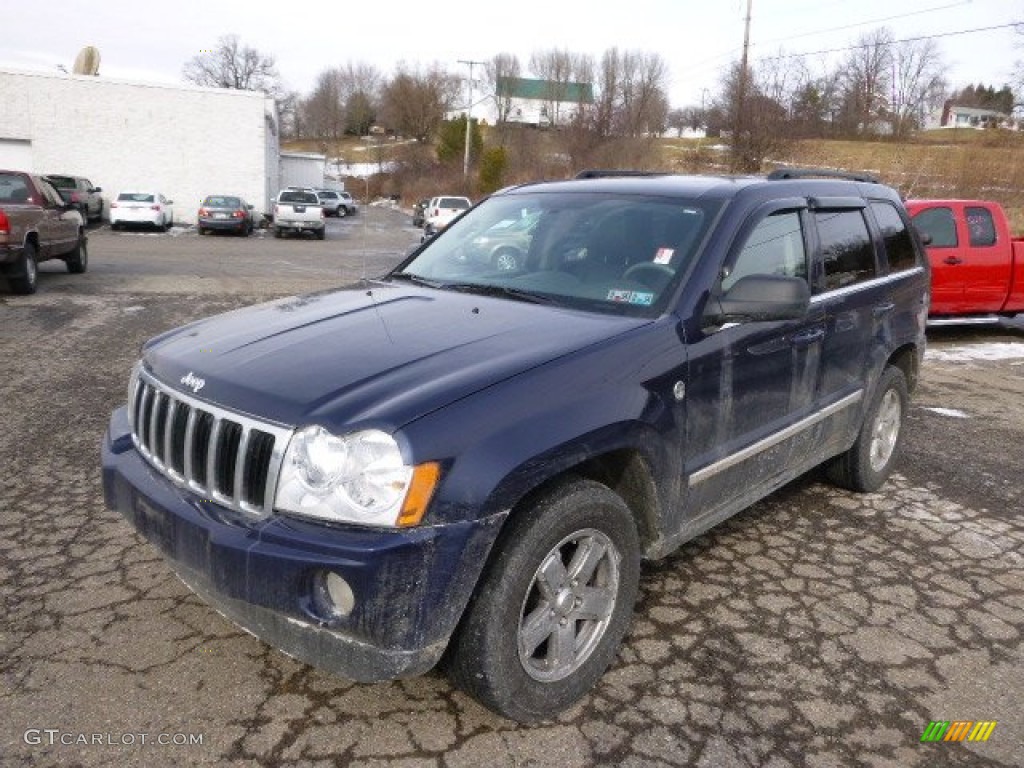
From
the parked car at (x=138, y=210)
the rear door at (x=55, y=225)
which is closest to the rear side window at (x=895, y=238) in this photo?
the rear door at (x=55, y=225)

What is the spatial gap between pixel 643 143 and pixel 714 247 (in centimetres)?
4603

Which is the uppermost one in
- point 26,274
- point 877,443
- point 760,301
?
point 760,301

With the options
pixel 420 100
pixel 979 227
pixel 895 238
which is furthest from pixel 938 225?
pixel 420 100

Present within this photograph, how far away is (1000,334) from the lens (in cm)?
1146

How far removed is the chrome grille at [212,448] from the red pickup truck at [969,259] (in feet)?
32.7

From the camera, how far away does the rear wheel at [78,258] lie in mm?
14008

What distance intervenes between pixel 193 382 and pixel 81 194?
27.7m

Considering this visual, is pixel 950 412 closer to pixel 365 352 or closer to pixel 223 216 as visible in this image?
pixel 365 352

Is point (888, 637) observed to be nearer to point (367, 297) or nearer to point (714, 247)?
point (714, 247)

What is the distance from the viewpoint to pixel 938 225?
10.6m

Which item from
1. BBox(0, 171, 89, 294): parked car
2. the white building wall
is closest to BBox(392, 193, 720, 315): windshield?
BBox(0, 171, 89, 294): parked car

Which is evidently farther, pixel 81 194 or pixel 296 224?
pixel 296 224

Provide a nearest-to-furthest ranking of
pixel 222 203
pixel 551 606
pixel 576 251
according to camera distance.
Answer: pixel 551 606 < pixel 576 251 < pixel 222 203

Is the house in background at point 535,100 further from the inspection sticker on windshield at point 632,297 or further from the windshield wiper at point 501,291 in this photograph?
the inspection sticker on windshield at point 632,297
